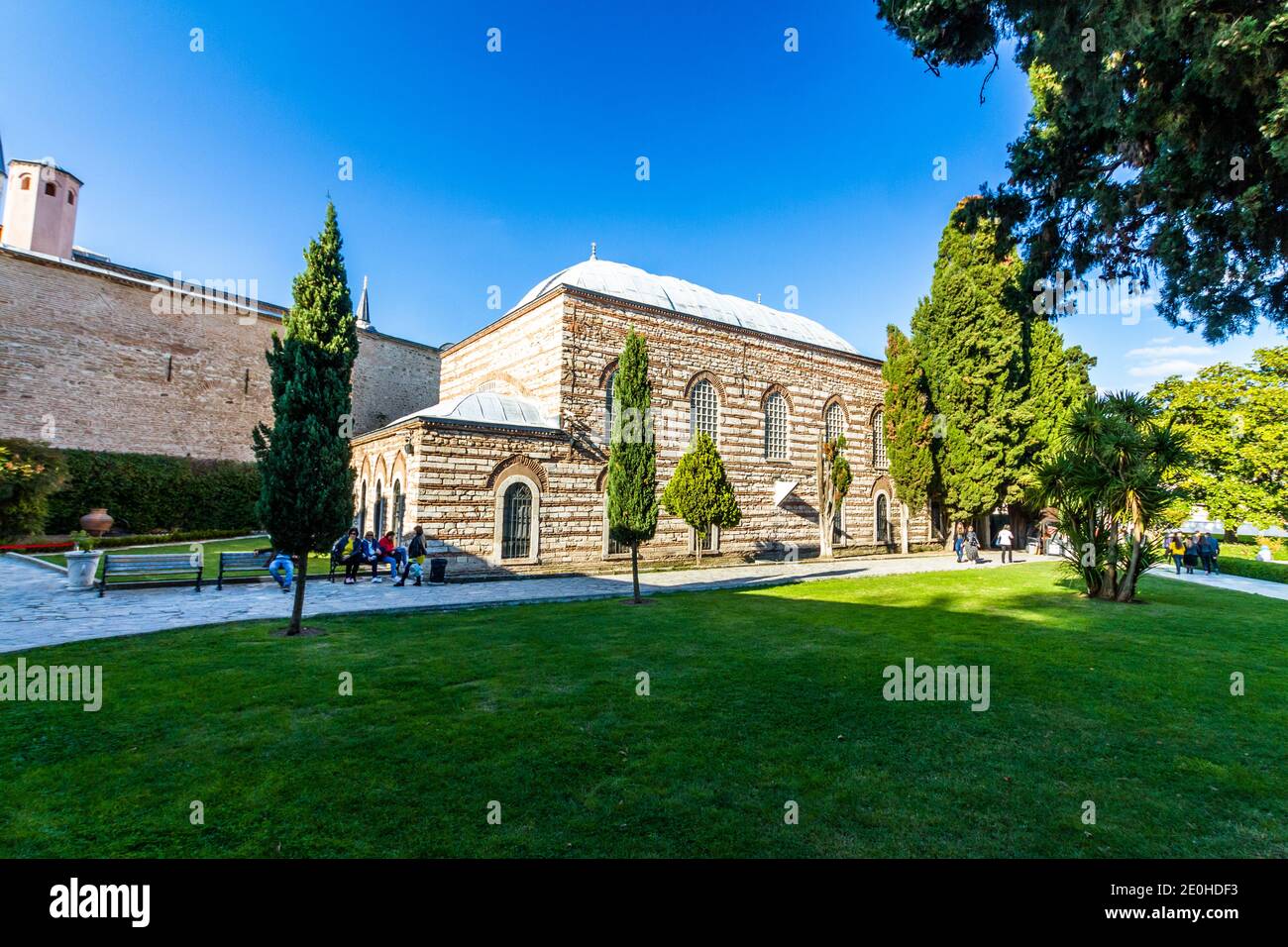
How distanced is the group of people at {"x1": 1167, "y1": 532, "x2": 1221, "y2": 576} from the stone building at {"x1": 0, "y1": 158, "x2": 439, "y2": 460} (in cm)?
3902

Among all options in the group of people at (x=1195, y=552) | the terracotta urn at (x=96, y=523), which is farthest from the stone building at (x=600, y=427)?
the group of people at (x=1195, y=552)

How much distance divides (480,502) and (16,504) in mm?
12381

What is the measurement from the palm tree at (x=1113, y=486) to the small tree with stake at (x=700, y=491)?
7813 millimetres

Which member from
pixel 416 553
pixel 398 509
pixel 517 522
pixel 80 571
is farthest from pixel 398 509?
pixel 80 571

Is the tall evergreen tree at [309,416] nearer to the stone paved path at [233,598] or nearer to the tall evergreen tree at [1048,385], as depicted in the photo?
the stone paved path at [233,598]

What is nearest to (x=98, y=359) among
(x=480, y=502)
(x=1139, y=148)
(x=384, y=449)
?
(x=384, y=449)

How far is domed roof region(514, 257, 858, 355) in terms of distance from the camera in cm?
2125

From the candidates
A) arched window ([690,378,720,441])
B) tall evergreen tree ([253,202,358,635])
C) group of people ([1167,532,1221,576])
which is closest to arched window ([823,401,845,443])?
arched window ([690,378,720,441])

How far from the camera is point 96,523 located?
21219 mm

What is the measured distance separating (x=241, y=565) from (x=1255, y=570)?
1260 inches

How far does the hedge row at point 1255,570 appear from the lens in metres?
19.5

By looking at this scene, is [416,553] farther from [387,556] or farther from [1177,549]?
[1177,549]
